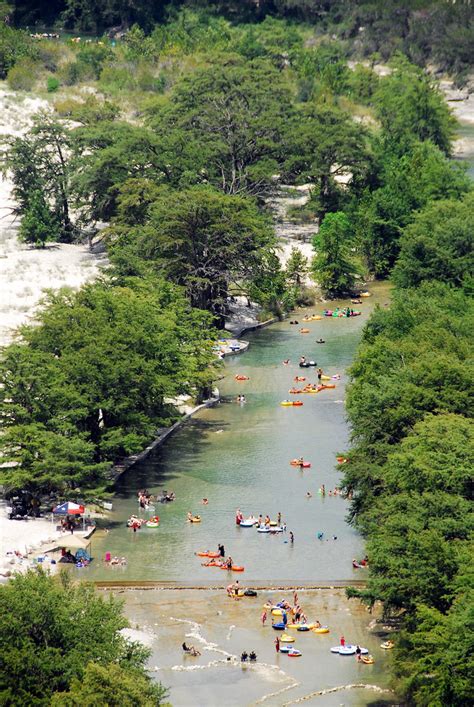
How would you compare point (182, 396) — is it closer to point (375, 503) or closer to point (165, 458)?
point (165, 458)

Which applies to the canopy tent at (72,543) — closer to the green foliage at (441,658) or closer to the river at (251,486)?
the river at (251,486)

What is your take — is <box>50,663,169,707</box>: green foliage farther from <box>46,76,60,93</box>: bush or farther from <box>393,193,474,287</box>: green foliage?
<box>46,76,60,93</box>: bush

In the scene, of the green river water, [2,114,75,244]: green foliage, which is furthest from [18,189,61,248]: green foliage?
the green river water

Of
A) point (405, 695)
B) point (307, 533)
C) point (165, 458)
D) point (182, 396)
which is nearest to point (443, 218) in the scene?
point (182, 396)

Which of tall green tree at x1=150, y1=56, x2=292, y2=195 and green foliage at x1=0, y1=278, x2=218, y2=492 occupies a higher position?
green foliage at x1=0, y1=278, x2=218, y2=492

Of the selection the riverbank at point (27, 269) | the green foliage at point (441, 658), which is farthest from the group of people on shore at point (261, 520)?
the riverbank at point (27, 269)

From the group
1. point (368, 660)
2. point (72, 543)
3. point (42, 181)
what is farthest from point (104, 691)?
point (42, 181)
